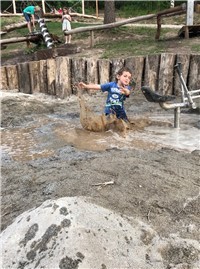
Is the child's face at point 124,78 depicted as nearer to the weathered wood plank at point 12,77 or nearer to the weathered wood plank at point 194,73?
the weathered wood plank at point 194,73

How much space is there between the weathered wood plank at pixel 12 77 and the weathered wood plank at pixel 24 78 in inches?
4.5

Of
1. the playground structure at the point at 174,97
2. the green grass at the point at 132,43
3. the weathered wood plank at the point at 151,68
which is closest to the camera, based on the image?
the playground structure at the point at 174,97

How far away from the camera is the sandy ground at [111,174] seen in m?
2.78

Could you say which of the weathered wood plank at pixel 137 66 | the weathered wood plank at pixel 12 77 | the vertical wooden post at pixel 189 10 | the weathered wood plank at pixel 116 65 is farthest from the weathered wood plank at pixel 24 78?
the vertical wooden post at pixel 189 10

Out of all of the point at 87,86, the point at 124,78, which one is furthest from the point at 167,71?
the point at 87,86

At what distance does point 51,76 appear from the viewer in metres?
9.01

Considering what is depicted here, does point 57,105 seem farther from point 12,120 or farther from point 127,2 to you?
point 127,2

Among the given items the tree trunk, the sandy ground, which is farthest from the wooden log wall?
the tree trunk

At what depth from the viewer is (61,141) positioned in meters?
5.37

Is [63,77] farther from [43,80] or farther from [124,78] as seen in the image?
[124,78]

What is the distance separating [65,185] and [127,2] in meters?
23.2

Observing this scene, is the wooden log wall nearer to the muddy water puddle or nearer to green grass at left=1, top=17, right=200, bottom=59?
green grass at left=1, top=17, right=200, bottom=59

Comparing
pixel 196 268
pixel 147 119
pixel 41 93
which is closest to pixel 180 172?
pixel 196 268

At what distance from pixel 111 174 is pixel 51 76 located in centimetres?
600
